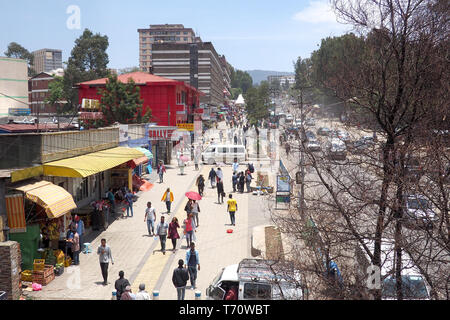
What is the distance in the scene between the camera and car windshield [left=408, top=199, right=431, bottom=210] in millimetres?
6351

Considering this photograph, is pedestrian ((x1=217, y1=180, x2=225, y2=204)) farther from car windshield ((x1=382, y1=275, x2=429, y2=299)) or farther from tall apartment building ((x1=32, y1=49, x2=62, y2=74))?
tall apartment building ((x1=32, y1=49, x2=62, y2=74))

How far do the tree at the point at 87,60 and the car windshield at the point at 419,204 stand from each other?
76.5 meters

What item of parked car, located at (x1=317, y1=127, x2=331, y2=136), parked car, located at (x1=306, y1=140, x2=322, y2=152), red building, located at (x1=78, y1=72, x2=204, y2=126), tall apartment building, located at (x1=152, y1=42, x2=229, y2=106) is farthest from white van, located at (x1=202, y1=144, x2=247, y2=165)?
tall apartment building, located at (x1=152, y1=42, x2=229, y2=106)

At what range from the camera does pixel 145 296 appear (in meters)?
9.31

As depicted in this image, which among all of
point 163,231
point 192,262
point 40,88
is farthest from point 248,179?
point 40,88

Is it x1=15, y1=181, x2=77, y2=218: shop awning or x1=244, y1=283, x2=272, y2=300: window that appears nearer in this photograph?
x1=244, y1=283, x2=272, y2=300: window

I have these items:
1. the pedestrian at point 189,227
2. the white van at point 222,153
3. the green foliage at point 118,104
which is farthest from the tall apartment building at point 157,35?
the pedestrian at point 189,227

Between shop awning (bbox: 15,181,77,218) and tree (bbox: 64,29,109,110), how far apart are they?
2634 inches

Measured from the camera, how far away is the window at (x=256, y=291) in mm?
8984

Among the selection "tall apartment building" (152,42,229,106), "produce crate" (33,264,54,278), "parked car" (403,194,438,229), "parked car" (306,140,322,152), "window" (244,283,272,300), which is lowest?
"produce crate" (33,264,54,278)

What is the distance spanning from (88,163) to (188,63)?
236 ft

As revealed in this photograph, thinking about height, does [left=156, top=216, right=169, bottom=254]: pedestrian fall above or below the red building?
below

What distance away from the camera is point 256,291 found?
9070 millimetres

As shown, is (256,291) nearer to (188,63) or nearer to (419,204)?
(419,204)
